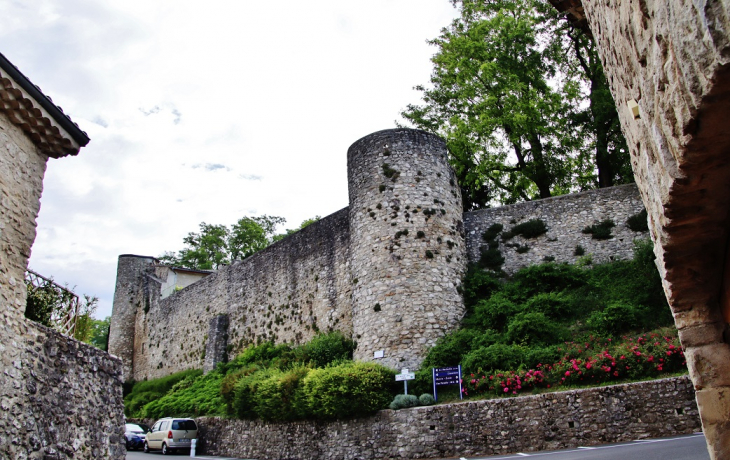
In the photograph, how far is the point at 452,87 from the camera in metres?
26.2

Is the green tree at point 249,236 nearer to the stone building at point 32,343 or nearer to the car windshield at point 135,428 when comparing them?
the car windshield at point 135,428

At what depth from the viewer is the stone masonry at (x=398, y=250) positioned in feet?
53.5

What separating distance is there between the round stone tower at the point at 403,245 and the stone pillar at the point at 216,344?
11343 mm

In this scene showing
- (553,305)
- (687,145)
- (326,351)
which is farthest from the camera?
(326,351)

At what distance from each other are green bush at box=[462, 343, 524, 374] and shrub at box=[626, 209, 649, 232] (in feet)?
21.9

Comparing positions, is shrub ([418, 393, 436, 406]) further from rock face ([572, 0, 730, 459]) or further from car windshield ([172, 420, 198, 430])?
rock face ([572, 0, 730, 459])

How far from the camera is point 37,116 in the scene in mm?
7805

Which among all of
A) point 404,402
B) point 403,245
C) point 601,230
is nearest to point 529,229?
point 601,230

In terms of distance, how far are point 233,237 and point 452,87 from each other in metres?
31.3

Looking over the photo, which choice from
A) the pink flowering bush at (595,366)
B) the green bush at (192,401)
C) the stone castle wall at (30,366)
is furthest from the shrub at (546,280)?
the stone castle wall at (30,366)

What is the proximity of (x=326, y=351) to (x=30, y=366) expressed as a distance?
1160cm

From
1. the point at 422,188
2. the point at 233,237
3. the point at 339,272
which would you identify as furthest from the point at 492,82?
the point at 233,237

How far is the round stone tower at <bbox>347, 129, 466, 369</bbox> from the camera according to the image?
1602 cm

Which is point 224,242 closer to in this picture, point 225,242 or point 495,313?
point 225,242
